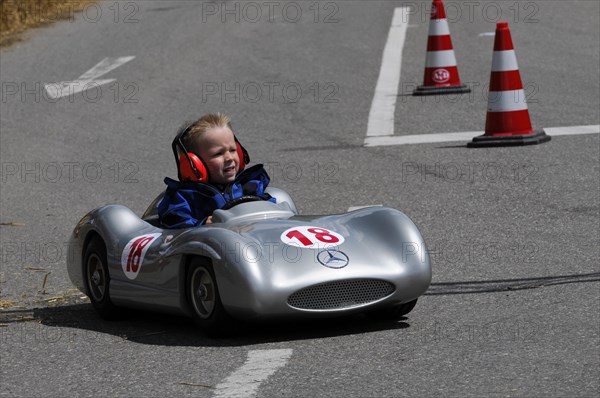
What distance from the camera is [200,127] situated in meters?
6.79

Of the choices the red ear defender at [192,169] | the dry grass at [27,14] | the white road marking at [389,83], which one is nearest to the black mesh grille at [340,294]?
the red ear defender at [192,169]

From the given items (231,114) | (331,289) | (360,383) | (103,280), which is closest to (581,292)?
(331,289)

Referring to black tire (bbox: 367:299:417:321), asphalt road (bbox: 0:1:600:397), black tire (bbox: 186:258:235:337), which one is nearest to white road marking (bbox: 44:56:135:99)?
asphalt road (bbox: 0:1:600:397)

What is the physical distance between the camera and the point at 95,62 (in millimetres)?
17891

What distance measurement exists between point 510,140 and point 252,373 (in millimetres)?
6427

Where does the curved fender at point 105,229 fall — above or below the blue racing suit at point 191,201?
below

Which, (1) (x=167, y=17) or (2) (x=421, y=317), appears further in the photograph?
(1) (x=167, y=17)

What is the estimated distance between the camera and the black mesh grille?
5832 millimetres

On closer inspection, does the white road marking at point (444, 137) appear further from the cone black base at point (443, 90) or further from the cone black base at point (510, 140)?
the cone black base at point (443, 90)

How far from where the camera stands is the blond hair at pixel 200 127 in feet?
22.3

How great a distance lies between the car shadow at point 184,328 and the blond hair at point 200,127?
0.89 meters

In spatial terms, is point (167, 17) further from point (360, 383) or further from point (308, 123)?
point (360, 383)

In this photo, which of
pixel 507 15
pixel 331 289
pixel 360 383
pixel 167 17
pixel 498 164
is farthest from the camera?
pixel 167 17

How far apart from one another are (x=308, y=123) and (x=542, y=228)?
5314 millimetres
